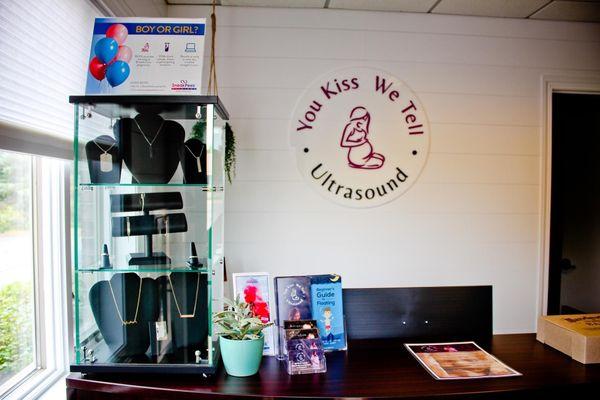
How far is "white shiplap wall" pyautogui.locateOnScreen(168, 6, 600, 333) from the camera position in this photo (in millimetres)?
2783

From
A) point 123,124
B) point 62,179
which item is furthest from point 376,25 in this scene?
point 62,179

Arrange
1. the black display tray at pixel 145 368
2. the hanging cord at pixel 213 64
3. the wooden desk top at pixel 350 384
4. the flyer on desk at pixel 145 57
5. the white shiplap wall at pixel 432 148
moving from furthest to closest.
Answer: the white shiplap wall at pixel 432 148 → the hanging cord at pixel 213 64 → the flyer on desk at pixel 145 57 → the black display tray at pixel 145 368 → the wooden desk top at pixel 350 384

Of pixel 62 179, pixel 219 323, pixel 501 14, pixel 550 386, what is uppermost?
pixel 501 14

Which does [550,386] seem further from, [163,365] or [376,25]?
[376,25]

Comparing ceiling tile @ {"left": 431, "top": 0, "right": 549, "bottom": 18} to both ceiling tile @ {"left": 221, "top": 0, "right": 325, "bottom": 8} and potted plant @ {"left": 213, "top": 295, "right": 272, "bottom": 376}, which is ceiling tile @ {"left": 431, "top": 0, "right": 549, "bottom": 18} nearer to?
ceiling tile @ {"left": 221, "top": 0, "right": 325, "bottom": 8}

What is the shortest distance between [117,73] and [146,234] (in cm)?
60

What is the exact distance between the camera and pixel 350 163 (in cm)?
281

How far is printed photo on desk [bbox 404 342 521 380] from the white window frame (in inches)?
56.1

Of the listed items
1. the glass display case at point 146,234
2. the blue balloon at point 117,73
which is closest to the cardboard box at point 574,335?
the glass display case at point 146,234

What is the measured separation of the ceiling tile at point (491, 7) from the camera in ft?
8.74

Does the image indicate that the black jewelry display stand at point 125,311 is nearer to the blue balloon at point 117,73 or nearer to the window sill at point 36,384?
the window sill at point 36,384

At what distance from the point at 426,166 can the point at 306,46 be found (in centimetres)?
117

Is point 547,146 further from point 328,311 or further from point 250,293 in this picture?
point 250,293

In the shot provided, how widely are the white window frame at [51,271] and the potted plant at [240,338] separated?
734 millimetres
